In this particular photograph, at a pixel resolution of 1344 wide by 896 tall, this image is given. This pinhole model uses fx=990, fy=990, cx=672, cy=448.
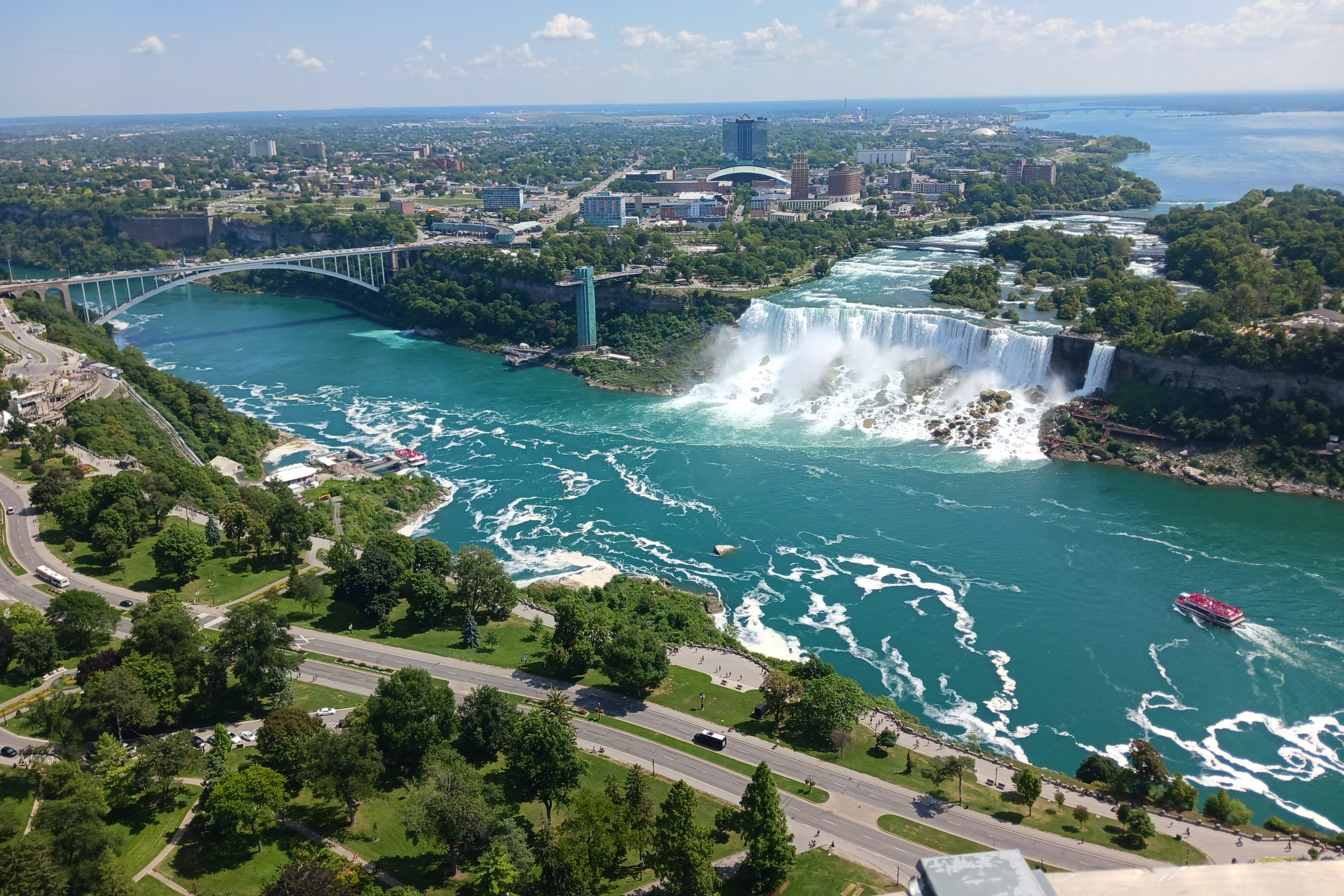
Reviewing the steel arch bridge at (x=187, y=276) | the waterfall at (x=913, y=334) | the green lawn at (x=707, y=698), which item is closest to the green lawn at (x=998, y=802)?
the green lawn at (x=707, y=698)

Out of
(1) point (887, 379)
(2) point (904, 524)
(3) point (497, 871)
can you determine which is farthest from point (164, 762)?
(1) point (887, 379)

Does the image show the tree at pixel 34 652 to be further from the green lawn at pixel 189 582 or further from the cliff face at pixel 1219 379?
the cliff face at pixel 1219 379

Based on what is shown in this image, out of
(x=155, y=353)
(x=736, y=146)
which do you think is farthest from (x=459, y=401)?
(x=736, y=146)

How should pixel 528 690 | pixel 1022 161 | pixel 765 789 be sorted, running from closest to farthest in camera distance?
pixel 765 789, pixel 528 690, pixel 1022 161

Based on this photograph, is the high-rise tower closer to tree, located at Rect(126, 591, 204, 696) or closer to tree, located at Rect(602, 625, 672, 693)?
tree, located at Rect(602, 625, 672, 693)

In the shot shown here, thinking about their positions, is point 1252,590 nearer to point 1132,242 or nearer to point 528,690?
point 528,690

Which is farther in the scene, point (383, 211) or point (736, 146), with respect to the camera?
point (736, 146)

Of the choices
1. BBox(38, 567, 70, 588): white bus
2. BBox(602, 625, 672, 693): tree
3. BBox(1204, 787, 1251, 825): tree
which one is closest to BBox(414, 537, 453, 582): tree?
BBox(602, 625, 672, 693): tree
